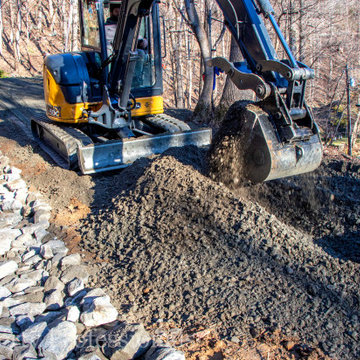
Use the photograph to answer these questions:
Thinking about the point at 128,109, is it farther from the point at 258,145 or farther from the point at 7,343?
the point at 7,343

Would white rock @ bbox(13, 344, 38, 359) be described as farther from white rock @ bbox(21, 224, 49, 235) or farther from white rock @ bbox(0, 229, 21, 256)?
white rock @ bbox(21, 224, 49, 235)

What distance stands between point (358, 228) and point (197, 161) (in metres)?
2.37

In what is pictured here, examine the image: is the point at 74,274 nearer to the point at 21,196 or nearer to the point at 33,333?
the point at 33,333

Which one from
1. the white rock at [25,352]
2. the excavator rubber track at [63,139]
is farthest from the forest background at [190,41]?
the white rock at [25,352]

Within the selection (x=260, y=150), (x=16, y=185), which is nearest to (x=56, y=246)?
(x=16, y=185)

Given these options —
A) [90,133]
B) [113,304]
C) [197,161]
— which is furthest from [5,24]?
[113,304]

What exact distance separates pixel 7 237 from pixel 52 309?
1463mm

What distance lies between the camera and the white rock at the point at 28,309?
3.29 m

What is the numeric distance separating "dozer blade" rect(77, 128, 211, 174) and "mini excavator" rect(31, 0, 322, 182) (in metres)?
0.02

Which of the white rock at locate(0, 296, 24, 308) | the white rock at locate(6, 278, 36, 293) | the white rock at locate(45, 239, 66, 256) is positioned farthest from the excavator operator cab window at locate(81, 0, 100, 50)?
the white rock at locate(0, 296, 24, 308)

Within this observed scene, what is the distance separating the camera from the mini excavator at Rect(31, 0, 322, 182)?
4.04 metres

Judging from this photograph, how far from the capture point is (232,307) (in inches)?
131

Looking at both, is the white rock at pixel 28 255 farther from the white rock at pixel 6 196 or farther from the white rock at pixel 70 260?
the white rock at pixel 6 196

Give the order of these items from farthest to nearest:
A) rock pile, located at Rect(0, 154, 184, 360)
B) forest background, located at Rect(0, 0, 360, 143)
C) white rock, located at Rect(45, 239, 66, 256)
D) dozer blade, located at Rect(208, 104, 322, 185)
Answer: forest background, located at Rect(0, 0, 360, 143) < white rock, located at Rect(45, 239, 66, 256) < dozer blade, located at Rect(208, 104, 322, 185) < rock pile, located at Rect(0, 154, 184, 360)
